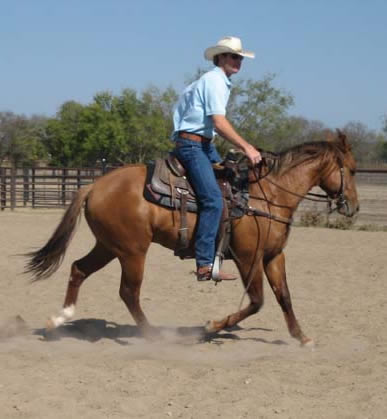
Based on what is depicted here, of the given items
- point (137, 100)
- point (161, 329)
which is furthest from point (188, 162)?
point (137, 100)

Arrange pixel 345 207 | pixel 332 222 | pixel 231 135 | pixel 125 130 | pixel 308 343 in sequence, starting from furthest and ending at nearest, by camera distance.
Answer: pixel 125 130, pixel 332 222, pixel 345 207, pixel 308 343, pixel 231 135

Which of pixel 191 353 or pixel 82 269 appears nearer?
pixel 191 353

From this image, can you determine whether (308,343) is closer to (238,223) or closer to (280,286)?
(280,286)

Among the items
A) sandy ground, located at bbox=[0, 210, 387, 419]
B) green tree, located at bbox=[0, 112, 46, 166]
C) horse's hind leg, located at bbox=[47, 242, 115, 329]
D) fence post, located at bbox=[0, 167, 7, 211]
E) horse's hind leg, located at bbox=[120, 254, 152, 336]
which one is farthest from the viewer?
green tree, located at bbox=[0, 112, 46, 166]

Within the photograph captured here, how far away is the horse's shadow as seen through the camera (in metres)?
6.23

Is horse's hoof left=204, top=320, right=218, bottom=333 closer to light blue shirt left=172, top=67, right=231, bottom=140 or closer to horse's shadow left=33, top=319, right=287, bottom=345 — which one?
horse's shadow left=33, top=319, right=287, bottom=345

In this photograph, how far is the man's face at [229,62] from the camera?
19.1ft

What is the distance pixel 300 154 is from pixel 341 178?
422 mm

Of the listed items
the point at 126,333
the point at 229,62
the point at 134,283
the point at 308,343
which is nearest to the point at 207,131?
the point at 229,62

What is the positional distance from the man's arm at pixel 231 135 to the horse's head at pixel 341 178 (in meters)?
0.82

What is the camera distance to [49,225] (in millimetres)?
16844

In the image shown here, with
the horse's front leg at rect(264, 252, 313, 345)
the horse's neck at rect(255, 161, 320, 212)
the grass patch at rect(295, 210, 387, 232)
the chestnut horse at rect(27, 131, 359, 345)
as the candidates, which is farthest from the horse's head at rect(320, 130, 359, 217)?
the grass patch at rect(295, 210, 387, 232)

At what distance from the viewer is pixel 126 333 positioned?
6.60 metres

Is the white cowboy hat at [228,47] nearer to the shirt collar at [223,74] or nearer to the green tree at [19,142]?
the shirt collar at [223,74]
